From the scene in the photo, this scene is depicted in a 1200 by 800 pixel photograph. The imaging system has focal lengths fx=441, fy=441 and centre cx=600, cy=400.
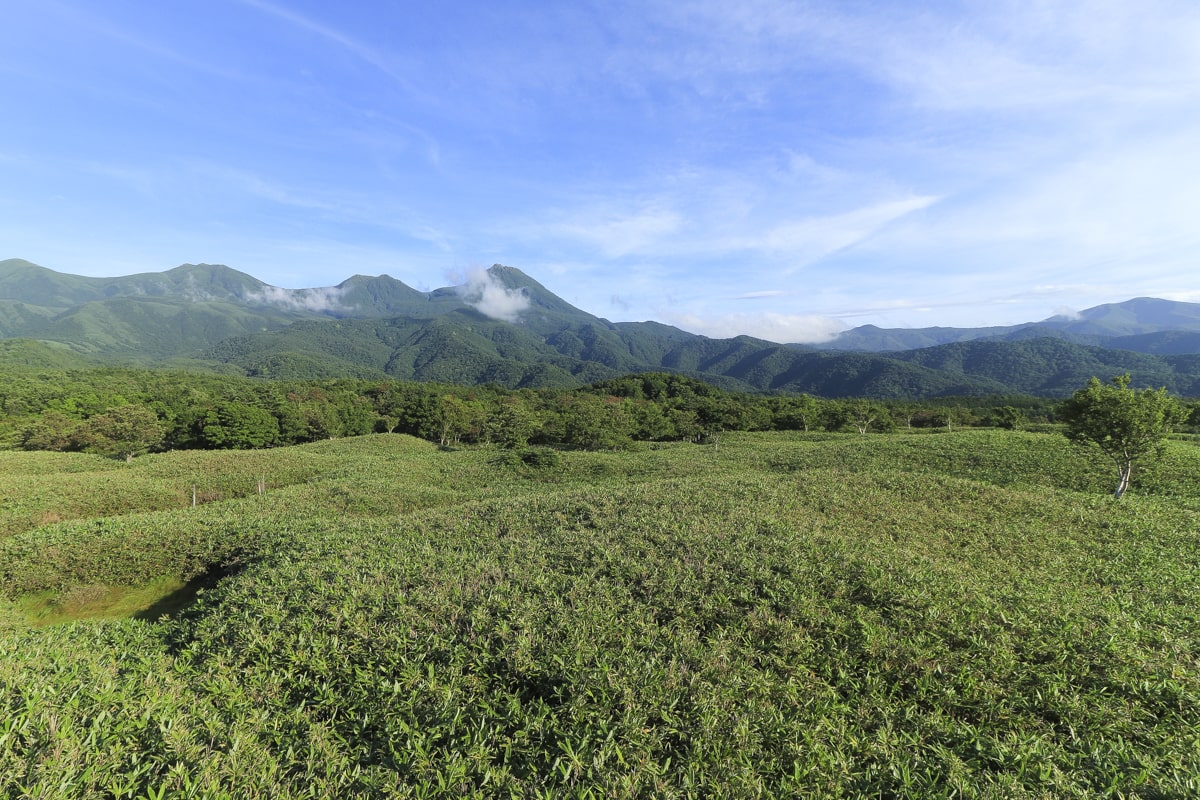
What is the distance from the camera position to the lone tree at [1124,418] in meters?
16.9

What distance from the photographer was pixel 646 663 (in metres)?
5.24

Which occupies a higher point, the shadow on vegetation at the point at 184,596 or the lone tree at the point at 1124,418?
the lone tree at the point at 1124,418

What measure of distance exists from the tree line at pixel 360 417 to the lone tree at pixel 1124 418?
20959 millimetres

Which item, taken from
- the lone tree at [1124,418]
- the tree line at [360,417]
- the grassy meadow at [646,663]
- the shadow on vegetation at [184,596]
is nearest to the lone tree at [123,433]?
the tree line at [360,417]

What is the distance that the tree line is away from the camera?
43406 millimetres

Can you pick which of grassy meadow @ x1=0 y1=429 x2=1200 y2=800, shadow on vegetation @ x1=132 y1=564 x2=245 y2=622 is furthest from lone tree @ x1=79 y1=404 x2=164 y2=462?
shadow on vegetation @ x1=132 y1=564 x2=245 y2=622

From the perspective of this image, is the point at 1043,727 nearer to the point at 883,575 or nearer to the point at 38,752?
the point at 883,575

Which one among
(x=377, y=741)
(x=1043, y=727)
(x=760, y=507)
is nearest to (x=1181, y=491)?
(x=760, y=507)

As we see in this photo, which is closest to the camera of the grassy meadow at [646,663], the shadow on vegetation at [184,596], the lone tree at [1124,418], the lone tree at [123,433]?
the grassy meadow at [646,663]

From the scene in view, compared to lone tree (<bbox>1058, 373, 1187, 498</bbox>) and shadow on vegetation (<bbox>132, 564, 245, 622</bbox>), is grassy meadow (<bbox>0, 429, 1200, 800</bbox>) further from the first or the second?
lone tree (<bbox>1058, 373, 1187, 498</bbox>)

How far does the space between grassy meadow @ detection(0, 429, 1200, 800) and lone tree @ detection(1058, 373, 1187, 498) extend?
7.46 m

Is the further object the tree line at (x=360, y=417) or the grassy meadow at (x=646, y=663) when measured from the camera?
the tree line at (x=360, y=417)

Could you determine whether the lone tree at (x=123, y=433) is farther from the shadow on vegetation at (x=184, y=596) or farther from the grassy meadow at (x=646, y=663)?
the shadow on vegetation at (x=184, y=596)

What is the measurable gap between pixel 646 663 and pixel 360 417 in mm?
73261
